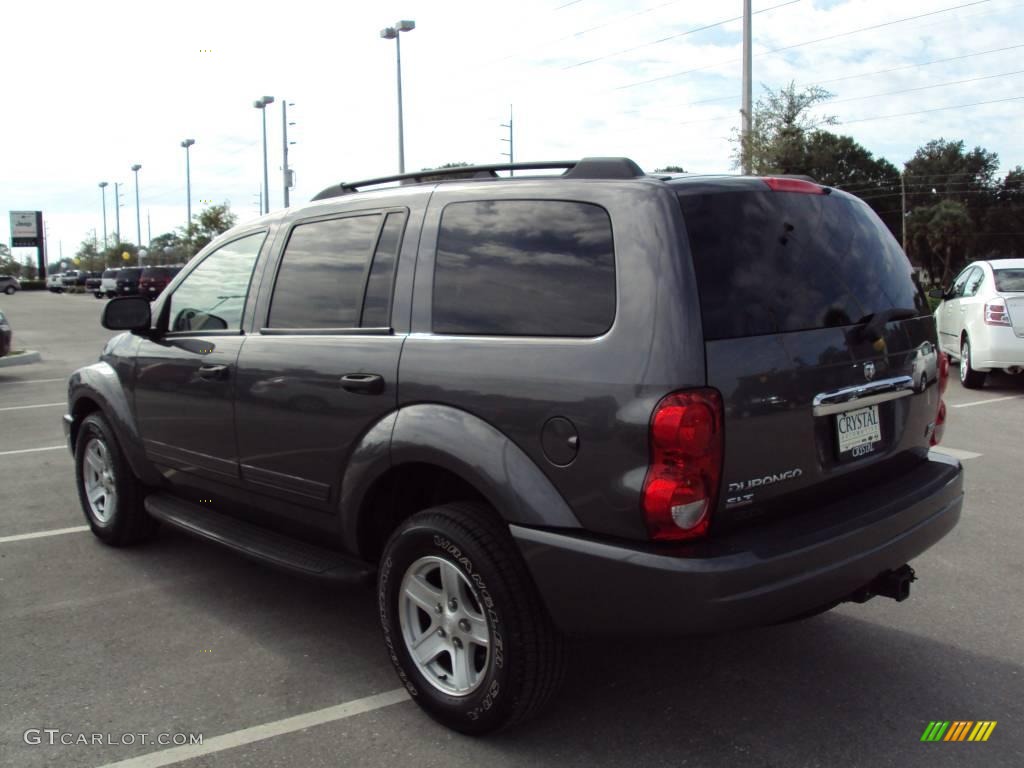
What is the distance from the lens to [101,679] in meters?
3.59

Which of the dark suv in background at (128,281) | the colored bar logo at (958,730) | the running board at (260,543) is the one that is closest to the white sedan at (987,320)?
the colored bar logo at (958,730)

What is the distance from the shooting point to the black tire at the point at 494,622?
114 inches

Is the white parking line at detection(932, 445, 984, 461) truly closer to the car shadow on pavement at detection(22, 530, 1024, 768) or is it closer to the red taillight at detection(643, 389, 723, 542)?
the car shadow on pavement at detection(22, 530, 1024, 768)

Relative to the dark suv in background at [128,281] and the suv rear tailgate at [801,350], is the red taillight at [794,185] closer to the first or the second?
the suv rear tailgate at [801,350]

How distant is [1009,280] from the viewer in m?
11.2

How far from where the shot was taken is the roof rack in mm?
3084

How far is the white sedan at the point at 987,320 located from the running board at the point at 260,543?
9.51 meters

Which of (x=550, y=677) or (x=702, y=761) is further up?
(x=550, y=677)

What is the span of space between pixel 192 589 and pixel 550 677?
2.34 m

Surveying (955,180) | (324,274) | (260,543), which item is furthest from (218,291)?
(955,180)

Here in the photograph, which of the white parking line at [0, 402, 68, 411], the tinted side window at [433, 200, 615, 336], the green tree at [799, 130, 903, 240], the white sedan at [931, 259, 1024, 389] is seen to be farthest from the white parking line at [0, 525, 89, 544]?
the green tree at [799, 130, 903, 240]

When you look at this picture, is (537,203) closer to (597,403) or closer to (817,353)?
(597,403)

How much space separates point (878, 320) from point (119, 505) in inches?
156

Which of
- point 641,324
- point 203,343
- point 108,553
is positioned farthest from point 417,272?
point 108,553
